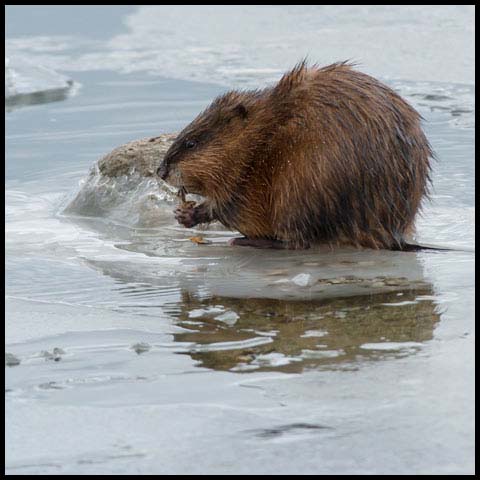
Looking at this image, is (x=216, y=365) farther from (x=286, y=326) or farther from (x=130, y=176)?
(x=130, y=176)

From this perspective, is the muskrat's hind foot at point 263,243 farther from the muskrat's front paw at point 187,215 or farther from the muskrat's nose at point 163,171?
the muskrat's nose at point 163,171

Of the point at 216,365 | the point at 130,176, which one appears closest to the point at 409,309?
the point at 216,365

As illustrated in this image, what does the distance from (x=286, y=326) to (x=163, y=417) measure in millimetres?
1006

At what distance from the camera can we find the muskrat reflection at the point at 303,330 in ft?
13.0

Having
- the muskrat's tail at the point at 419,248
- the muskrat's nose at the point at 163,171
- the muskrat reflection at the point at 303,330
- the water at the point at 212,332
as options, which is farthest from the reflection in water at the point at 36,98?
the muskrat reflection at the point at 303,330

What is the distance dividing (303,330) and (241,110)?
5.57 feet

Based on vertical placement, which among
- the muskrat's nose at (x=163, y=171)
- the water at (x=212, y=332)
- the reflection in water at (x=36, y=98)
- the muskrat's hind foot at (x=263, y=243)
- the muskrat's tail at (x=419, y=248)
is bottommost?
the water at (x=212, y=332)

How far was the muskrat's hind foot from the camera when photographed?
5.65 m

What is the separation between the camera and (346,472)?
3.04 metres

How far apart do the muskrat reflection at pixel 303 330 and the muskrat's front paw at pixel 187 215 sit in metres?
1.02

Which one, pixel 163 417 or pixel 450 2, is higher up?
pixel 450 2

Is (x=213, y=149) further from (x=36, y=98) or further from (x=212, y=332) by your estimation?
(x=36, y=98)

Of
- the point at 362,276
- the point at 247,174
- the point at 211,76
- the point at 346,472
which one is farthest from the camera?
the point at 211,76

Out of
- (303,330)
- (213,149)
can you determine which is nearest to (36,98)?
(213,149)
